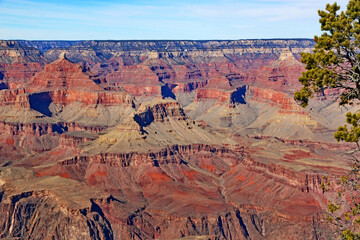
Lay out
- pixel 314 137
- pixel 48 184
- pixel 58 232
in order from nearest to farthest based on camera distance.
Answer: pixel 58 232 → pixel 48 184 → pixel 314 137

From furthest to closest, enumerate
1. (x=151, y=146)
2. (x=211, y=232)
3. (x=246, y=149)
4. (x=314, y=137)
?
1. (x=314, y=137)
2. (x=246, y=149)
3. (x=151, y=146)
4. (x=211, y=232)

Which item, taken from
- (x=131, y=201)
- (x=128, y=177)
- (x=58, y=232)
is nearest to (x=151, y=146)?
(x=128, y=177)

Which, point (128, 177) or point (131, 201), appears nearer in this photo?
point (131, 201)

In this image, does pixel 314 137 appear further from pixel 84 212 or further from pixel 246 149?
pixel 84 212

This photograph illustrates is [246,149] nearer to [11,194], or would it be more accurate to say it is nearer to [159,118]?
[159,118]

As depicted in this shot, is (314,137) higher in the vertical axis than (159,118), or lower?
lower

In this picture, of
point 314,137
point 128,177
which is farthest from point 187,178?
point 314,137

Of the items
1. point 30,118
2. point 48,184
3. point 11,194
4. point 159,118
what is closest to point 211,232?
point 48,184

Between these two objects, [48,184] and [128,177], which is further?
[128,177]

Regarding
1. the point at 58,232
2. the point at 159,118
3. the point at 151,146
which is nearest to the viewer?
the point at 58,232

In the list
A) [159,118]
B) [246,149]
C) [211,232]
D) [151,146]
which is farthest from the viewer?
[159,118]
